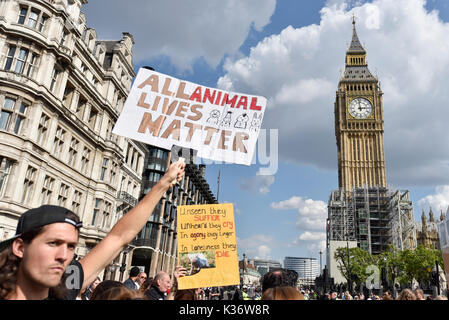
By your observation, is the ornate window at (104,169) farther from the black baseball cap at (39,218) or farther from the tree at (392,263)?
the tree at (392,263)

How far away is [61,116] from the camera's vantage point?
77.2ft

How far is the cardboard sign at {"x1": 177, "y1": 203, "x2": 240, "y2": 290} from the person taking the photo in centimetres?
461

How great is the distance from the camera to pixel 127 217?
112 inches

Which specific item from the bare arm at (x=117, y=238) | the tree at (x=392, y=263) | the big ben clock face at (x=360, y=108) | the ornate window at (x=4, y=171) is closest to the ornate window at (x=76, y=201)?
the ornate window at (x=4, y=171)

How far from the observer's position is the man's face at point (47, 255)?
186 centimetres

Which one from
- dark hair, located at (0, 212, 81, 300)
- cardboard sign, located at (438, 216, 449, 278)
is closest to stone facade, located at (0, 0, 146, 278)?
dark hair, located at (0, 212, 81, 300)

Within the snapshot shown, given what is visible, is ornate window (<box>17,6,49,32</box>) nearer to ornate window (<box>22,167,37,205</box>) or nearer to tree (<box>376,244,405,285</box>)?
ornate window (<box>22,167,37,205</box>)

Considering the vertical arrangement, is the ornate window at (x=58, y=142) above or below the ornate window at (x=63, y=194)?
above

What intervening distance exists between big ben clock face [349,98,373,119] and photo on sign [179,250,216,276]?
3973 inches

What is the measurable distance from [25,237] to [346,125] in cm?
10187

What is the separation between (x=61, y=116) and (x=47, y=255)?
2425 cm

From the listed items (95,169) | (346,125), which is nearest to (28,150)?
(95,169)

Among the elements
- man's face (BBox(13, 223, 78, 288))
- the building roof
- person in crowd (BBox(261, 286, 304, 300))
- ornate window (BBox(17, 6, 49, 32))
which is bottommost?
person in crowd (BBox(261, 286, 304, 300))

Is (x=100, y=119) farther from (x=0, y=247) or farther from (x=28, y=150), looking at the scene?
(x=0, y=247)
